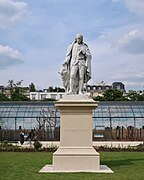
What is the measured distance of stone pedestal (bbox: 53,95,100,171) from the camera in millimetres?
12852

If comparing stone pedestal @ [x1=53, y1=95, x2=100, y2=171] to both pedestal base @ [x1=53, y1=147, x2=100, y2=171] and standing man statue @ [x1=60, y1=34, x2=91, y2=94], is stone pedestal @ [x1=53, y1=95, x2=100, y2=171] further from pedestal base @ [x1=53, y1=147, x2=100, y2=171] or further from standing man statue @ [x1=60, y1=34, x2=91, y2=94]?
standing man statue @ [x1=60, y1=34, x2=91, y2=94]

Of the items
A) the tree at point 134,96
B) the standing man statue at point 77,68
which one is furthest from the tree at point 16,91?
the standing man statue at point 77,68

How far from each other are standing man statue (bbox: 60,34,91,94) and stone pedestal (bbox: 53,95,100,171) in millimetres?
563

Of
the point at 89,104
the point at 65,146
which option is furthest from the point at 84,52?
the point at 65,146

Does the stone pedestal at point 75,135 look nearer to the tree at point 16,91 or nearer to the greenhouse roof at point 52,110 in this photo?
the greenhouse roof at point 52,110

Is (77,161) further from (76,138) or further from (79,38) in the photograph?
(79,38)

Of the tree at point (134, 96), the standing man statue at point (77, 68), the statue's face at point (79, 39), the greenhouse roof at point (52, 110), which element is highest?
the tree at point (134, 96)

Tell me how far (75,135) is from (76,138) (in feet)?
Result: 0.36

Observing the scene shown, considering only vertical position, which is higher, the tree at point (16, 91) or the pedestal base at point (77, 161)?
the tree at point (16, 91)

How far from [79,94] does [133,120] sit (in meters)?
28.3

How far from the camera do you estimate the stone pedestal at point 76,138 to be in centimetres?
1283

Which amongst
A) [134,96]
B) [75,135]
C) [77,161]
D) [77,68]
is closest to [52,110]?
[77,68]

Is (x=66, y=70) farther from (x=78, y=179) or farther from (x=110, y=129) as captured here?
(x=110, y=129)

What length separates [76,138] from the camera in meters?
13.1
